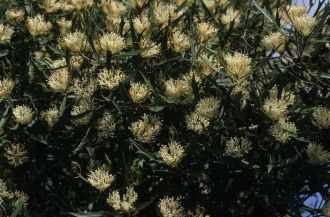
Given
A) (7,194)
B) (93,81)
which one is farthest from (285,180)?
(7,194)

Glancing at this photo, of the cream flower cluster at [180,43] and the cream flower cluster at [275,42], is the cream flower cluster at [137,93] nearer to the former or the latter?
the cream flower cluster at [180,43]

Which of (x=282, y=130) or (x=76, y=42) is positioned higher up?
(x=282, y=130)

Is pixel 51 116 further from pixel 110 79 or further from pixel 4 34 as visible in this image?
pixel 4 34

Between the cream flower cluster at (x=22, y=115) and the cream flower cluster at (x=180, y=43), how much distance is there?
816 mm

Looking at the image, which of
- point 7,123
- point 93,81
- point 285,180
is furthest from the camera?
point 7,123

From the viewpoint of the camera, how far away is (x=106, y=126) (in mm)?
1573

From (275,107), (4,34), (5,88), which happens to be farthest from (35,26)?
(275,107)

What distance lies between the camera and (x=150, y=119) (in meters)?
1.64

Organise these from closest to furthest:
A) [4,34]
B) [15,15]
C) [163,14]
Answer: [163,14] → [4,34] → [15,15]

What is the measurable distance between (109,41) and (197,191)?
0.83 m

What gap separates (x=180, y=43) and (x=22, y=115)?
878 millimetres

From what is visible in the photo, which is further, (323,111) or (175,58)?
(175,58)

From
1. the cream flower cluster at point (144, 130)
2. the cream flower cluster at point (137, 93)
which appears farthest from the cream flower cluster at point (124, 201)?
the cream flower cluster at point (137, 93)

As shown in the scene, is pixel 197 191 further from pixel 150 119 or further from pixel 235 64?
pixel 235 64
